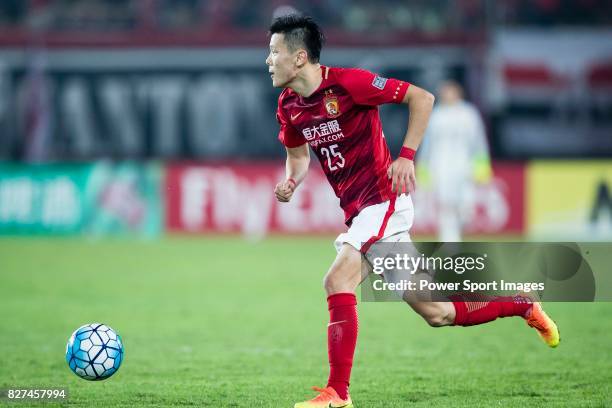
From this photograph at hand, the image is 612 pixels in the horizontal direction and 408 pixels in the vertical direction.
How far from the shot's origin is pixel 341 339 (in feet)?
16.3

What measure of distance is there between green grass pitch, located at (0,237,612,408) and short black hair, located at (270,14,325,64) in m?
1.86

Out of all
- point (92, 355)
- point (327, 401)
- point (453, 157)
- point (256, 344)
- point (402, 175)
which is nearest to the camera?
point (327, 401)

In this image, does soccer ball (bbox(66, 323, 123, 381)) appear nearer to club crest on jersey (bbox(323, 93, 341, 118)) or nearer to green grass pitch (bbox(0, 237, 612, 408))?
green grass pitch (bbox(0, 237, 612, 408))

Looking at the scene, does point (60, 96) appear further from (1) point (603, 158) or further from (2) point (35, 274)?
(1) point (603, 158)

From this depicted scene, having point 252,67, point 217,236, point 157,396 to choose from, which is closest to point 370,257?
point 157,396

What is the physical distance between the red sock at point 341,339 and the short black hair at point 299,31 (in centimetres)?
128

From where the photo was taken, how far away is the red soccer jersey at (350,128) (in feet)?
17.0

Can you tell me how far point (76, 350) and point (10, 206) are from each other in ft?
39.5

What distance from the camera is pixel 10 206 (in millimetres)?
16672

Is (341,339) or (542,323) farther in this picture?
(542,323)

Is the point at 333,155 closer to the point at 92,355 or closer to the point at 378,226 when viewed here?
the point at 378,226

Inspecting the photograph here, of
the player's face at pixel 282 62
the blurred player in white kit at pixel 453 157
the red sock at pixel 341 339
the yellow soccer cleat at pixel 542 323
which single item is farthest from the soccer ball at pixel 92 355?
the blurred player in white kit at pixel 453 157

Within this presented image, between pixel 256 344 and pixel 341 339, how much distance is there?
2452mm

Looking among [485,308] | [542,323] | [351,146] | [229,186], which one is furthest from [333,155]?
[229,186]
